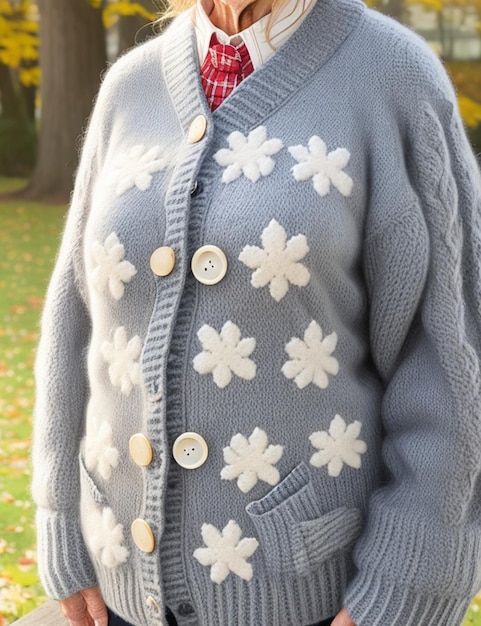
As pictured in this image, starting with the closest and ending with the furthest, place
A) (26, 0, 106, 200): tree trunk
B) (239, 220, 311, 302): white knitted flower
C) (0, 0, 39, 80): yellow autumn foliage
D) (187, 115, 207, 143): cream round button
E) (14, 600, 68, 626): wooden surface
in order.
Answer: (239, 220, 311, 302): white knitted flower → (187, 115, 207, 143): cream round button → (14, 600, 68, 626): wooden surface → (26, 0, 106, 200): tree trunk → (0, 0, 39, 80): yellow autumn foliage

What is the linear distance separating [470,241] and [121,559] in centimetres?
83

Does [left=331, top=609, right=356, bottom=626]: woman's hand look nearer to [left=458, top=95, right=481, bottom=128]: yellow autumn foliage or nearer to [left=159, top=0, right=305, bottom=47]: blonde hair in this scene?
[left=159, top=0, right=305, bottom=47]: blonde hair

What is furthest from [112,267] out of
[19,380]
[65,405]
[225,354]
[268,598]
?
[19,380]

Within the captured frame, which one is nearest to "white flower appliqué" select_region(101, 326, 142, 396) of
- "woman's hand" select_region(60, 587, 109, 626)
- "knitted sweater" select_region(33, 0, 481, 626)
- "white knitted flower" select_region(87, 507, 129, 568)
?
"knitted sweater" select_region(33, 0, 481, 626)

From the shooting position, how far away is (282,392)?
1.50 meters

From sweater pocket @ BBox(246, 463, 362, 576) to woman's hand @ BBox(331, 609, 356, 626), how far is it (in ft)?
0.31

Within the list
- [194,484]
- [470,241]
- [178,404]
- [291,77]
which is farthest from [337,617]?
[291,77]

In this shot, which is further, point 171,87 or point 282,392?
point 171,87

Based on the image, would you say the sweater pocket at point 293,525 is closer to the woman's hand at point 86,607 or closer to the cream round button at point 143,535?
the cream round button at point 143,535

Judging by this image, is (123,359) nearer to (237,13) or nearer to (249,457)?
(249,457)

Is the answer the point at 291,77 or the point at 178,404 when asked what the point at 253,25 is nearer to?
the point at 291,77

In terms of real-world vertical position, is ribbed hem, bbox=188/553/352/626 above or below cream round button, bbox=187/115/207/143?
below

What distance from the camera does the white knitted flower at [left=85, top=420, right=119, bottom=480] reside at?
164 cm

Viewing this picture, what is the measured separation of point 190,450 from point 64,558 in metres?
0.41
